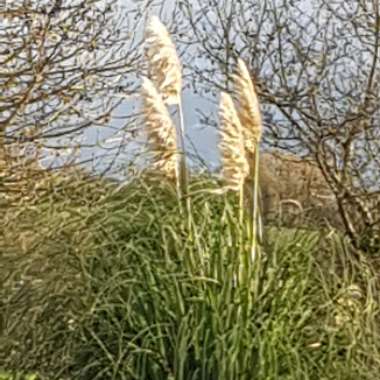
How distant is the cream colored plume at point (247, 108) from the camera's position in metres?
3.29

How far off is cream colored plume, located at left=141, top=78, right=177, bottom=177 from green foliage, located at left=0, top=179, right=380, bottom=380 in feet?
0.26

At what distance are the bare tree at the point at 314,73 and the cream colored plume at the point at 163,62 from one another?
1867 millimetres

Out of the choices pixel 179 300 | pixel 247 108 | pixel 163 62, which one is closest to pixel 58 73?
pixel 163 62

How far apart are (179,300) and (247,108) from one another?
0.63 m

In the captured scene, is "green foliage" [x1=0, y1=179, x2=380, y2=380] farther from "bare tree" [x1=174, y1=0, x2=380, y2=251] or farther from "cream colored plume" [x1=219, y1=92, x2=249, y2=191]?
"bare tree" [x1=174, y1=0, x2=380, y2=251]

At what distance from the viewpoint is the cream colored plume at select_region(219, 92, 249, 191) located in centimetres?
324

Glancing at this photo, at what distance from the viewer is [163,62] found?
3328mm

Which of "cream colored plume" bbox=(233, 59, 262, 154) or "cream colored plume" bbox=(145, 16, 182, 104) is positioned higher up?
"cream colored plume" bbox=(145, 16, 182, 104)

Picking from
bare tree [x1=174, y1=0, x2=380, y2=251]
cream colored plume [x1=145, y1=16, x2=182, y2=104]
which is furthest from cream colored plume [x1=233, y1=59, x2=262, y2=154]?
bare tree [x1=174, y1=0, x2=380, y2=251]

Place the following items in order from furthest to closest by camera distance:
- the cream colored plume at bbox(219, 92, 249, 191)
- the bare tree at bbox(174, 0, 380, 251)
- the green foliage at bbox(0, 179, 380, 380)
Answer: the bare tree at bbox(174, 0, 380, 251) → the cream colored plume at bbox(219, 92, 249, 191) → the green foliage at bbox(0, 179, 380, 380)

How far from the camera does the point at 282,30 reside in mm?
5242

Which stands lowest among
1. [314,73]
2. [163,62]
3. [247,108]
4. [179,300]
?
[179,300]

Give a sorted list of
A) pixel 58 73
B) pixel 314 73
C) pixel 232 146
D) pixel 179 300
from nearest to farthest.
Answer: pixel 179 300 < pixel 232 146 < pixel 314 73 < pixel 58 73

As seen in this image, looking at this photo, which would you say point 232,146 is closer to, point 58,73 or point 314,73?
point 314,73
